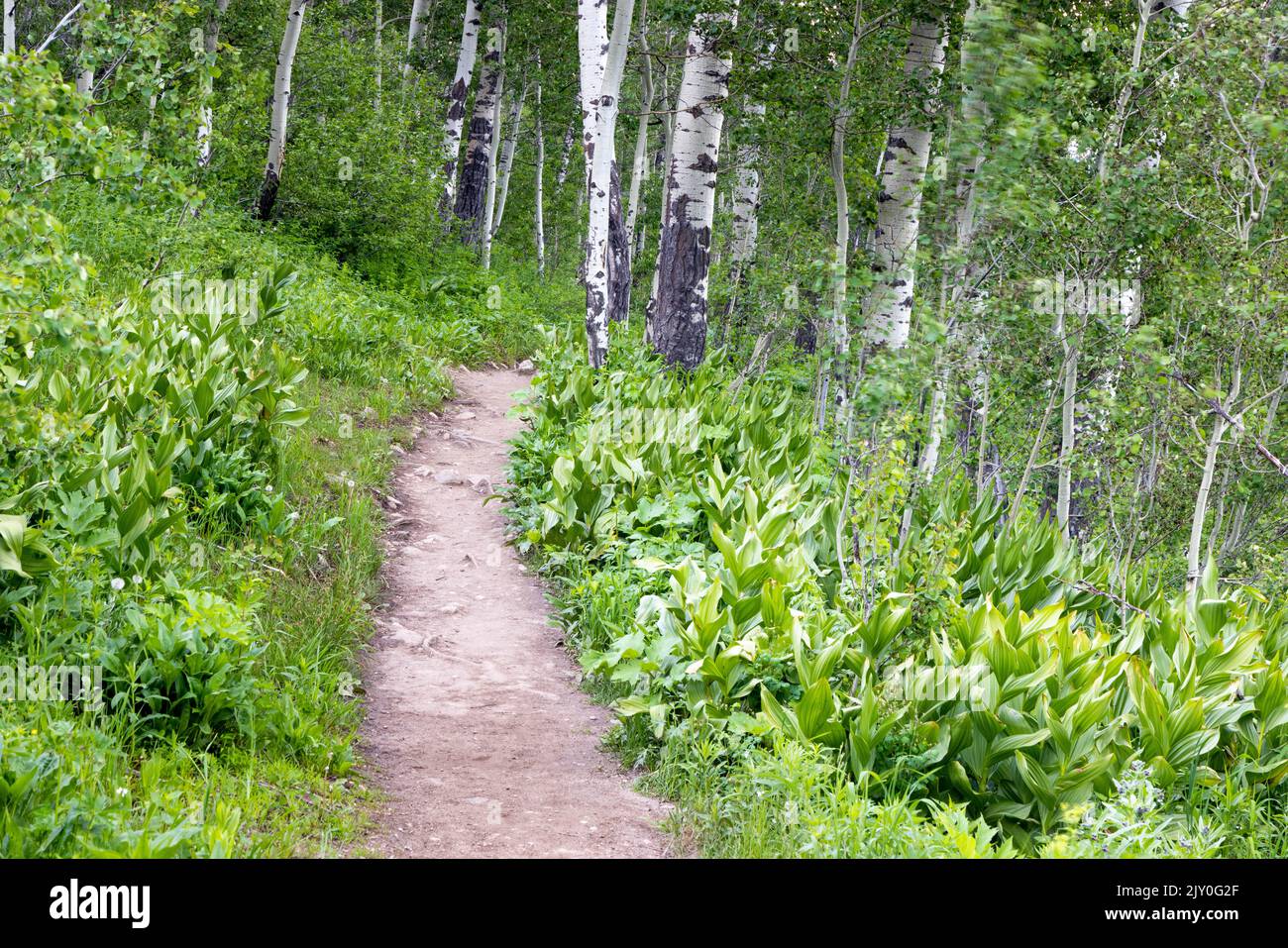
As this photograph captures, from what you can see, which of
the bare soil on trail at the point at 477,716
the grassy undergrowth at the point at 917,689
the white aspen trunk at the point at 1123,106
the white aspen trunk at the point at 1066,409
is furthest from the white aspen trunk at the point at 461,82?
the grassy undergrowth at the point at 917,689

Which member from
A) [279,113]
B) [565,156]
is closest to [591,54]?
[279,113]

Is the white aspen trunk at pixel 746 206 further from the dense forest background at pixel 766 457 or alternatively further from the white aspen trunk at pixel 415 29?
the white aspen trunk at pixel 415 29

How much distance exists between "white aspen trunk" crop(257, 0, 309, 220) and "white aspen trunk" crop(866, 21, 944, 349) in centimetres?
836

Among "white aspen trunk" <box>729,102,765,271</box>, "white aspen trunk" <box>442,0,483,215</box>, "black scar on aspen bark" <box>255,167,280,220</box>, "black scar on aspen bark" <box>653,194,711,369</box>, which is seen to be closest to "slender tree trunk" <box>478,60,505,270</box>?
"white aspen trunk" <box>442,0,483,215</box>

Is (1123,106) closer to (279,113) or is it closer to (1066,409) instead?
(1066,409)

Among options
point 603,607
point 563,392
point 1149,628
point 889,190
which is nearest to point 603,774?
point 603,607

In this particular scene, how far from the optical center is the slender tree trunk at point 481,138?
19188 millimetres

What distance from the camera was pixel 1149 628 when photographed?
5688mm

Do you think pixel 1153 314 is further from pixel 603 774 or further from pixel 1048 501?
pixel 603 774

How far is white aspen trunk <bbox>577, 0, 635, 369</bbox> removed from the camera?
1078 centimetres

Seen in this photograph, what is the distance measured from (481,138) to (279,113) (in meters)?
5.41

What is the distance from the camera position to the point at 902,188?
10219 millimetres

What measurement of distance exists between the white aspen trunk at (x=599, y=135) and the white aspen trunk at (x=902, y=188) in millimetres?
2908

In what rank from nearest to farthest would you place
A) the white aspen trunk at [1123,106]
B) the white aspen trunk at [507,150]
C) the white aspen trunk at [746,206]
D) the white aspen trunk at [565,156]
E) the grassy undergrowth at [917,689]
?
1. the grassy undergrowth at [917,689]
2. the white aspen trunk at [1123,106]
3. the white aspen trunk at [746,206]
4. the white aspen trunk at [507,150]
5. the white aspen trunk at [565,156]
